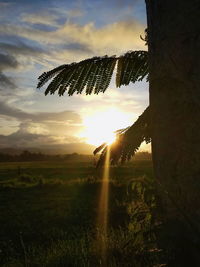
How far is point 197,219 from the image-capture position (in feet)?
3.05

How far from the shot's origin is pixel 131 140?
7.14ft

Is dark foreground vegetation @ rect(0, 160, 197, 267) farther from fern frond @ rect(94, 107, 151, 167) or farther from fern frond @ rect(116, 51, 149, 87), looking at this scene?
fern frond @ rect(116, 51, 149, 87)

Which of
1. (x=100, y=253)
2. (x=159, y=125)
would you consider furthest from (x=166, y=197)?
(x=100, y=253)

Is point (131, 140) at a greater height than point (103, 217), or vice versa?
point (131, 140)

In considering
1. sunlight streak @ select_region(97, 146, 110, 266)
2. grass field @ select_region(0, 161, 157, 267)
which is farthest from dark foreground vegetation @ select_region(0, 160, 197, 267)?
sunlight streak @ select_region(97, 146, 110, 266)

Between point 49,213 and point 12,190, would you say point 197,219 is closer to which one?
point 49,213

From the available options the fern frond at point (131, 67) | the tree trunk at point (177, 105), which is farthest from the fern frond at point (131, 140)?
the tree trunk at point (177, 105)

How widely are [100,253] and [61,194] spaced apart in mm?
15549

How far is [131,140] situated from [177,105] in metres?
1.20

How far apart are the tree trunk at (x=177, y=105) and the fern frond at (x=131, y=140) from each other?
3.31 feet

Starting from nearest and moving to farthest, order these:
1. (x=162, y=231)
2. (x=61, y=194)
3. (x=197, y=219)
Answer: (x=197, y=219) < (x=162, y=231) < (x=61, y=194)

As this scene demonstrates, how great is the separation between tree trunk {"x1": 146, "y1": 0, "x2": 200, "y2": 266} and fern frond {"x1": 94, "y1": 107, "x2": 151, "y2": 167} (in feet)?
3.31

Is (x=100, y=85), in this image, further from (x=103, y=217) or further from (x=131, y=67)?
(x=103, y=217)

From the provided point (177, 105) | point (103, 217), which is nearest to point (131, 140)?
point (177, 105)
